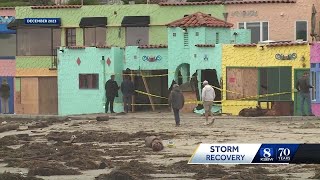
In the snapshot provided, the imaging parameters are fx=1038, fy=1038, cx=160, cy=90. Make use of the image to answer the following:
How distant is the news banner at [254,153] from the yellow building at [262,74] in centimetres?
2674

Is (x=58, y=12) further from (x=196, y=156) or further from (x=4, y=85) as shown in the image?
(x=196, y=156)

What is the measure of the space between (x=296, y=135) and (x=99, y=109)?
61.5ft

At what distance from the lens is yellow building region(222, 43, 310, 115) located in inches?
1757

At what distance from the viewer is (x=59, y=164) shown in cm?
2653

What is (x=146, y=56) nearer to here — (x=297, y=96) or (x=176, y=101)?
(x=297, y=96)

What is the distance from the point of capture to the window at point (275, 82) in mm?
44781

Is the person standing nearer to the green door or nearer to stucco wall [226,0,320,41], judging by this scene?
stucco wall [226,0,320,41]

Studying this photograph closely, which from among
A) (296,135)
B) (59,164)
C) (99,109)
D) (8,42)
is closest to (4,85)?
(8,42)

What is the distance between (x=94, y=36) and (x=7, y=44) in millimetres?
6296

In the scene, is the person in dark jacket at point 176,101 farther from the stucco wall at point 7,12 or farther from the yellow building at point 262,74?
the stucco wall at point 7,12

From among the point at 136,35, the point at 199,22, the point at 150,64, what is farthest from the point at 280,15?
the point at 136,35

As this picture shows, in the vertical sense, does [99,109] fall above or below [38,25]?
below

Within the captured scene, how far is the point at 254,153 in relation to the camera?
17.8m

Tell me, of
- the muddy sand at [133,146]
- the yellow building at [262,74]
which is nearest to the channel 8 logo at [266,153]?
the muddy sand at [133,146]
